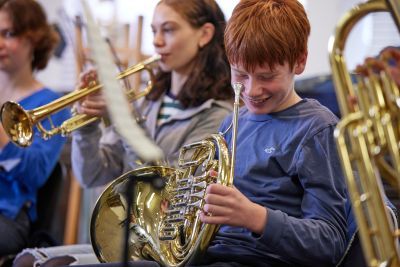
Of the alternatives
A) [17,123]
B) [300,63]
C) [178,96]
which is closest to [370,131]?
[300,63]

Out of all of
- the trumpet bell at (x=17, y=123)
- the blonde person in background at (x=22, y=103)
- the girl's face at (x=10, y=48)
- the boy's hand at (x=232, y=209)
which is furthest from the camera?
the girl's face at (x=10, y=48)

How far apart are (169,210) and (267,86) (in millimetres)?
314

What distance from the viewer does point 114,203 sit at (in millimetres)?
1505

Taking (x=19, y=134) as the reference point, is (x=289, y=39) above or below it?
above

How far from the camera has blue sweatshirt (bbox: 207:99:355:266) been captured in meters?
1.25

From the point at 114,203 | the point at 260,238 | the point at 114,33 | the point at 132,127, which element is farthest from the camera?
the point at 114,33

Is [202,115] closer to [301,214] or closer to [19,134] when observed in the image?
[19,134]

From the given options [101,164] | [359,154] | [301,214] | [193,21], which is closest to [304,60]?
[301,214]

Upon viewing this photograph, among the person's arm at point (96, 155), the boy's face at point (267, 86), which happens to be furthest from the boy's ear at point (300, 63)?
the person's arm at point (96, 155)

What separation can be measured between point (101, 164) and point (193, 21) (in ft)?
1.53

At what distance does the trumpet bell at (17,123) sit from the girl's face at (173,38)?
39 centimetres

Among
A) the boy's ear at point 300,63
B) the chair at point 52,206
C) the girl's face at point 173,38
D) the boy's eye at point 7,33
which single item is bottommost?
the chair at point 52,206

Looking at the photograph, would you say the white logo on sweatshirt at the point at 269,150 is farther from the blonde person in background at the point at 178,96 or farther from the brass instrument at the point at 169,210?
the blonde person in background at the point at 178,96

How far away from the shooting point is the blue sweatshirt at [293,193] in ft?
4.12
